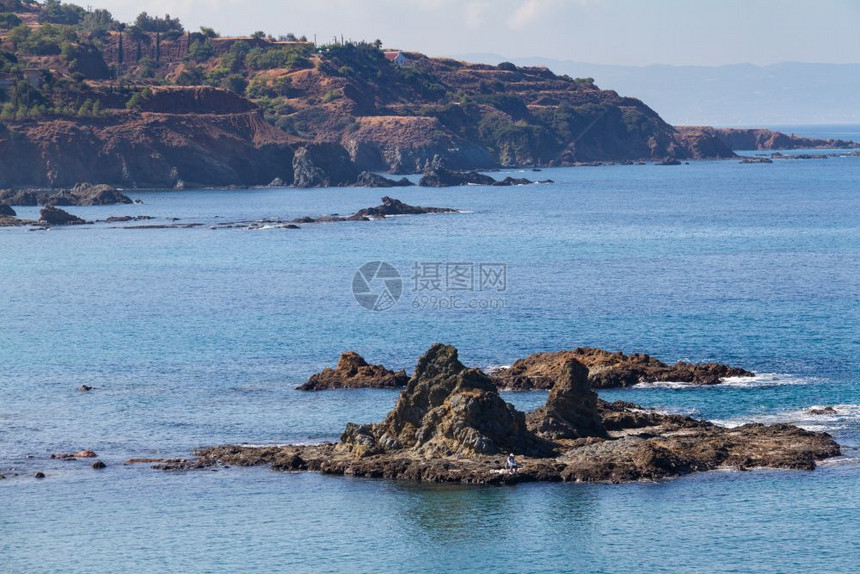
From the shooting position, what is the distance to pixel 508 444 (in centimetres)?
4981

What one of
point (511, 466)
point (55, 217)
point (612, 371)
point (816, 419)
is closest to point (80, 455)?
point (511, 466)

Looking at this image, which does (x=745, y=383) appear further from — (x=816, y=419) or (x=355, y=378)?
(x=355, y=378)

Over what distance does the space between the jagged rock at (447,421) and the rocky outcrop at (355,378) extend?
41.7ft

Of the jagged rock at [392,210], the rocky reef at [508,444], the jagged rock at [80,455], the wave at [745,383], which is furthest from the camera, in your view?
the jagged rock at [392,210]

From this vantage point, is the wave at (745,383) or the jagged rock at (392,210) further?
the jagged rock at (392,210)

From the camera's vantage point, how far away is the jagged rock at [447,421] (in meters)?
49.5

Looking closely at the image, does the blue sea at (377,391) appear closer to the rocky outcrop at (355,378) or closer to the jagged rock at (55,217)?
the rocky outcrop at (355,378)

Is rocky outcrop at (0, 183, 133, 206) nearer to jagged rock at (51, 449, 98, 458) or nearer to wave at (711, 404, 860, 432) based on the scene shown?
jagged rock at (51, 449, 98, 458)

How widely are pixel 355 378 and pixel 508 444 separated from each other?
17.1 meters

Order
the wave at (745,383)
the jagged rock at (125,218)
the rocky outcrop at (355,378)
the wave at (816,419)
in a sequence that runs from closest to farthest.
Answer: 1. the wave at (816,419)
2. the wave at (745,383)
3. the rocky outcrop at (355,378)
4. the jagged rock at (125,218)

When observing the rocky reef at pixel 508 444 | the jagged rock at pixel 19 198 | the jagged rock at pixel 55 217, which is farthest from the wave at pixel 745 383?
the jagged rock at pixel 19 198

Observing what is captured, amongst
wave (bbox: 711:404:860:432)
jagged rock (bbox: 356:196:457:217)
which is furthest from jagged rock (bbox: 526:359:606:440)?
jagged rock (bbox: 356:196:457:217)

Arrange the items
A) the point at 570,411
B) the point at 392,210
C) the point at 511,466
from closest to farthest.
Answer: the point at 511,466 → the point at 570,411 → the point at 392,210

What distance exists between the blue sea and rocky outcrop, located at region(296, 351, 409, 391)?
3.49 ft
